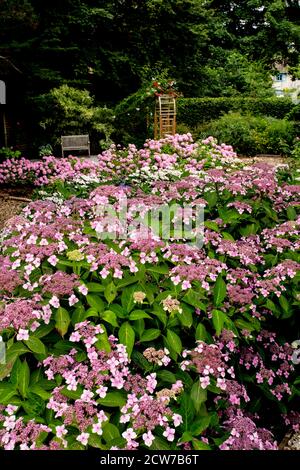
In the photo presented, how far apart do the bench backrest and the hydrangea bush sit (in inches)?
427

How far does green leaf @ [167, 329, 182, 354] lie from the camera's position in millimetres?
1836

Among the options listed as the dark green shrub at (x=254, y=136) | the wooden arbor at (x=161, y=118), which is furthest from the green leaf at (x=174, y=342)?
the dark green shrub at (x=254, y=136)

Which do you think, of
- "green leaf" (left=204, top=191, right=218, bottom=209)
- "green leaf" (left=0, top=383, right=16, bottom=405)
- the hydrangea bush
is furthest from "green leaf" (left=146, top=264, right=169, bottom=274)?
"green leaf" (left=204, top=191, right=218, bottom=209)

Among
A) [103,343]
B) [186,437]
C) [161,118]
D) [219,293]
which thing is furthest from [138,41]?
[186,437]

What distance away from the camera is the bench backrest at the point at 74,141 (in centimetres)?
1331

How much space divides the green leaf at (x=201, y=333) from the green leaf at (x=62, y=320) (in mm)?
532

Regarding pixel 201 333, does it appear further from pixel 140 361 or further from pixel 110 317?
pixel 110 317

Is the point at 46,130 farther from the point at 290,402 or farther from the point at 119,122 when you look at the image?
the point at 290,402

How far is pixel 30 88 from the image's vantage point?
574 inches

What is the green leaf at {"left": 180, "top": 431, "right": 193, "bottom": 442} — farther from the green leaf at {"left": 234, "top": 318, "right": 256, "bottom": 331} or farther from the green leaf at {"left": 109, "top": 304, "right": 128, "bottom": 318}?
the green leaf at {"left": 234, "top": 318, "right": 256, "bottom": 331}

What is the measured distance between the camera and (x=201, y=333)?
201 cm

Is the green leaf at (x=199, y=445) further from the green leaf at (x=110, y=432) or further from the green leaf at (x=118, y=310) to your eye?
the green leaf at (x=118, y=310)

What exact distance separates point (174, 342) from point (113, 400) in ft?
1.08
